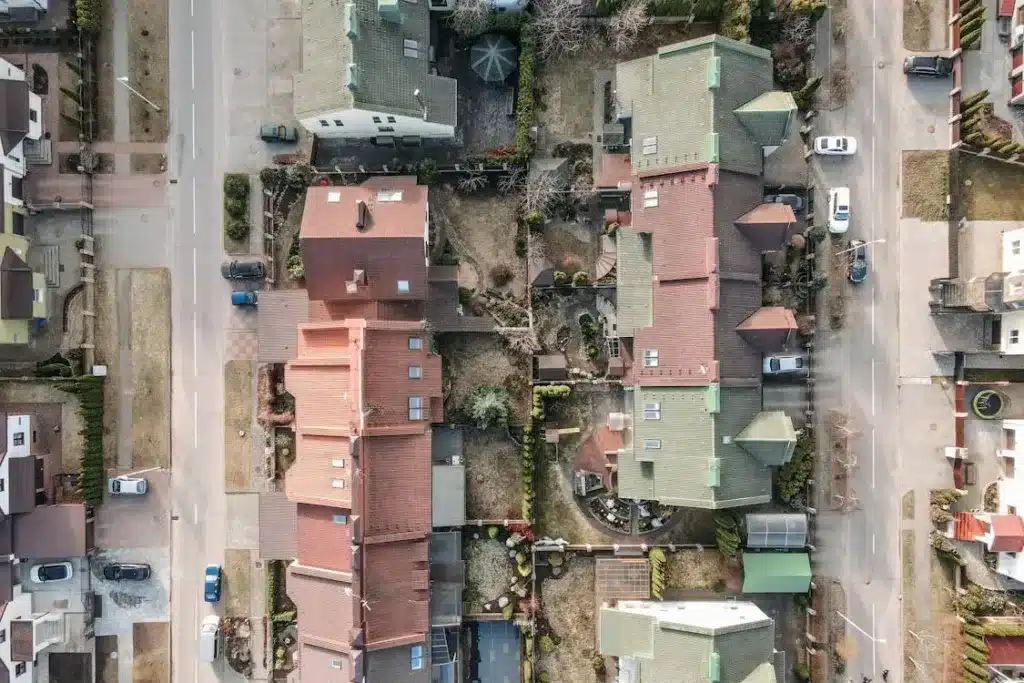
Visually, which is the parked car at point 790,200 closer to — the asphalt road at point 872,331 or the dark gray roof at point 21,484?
the asphalt road at point 872,331

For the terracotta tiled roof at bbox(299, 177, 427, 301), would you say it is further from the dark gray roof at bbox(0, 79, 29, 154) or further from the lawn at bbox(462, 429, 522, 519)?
the dark gray roof at bbox(0, 79, 29, 154)

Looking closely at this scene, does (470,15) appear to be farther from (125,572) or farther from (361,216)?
(125,572)

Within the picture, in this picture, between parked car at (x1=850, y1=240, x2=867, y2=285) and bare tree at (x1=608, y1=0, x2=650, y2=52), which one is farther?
parked car at (x1=850, y1=240, x2=867, y2=285)

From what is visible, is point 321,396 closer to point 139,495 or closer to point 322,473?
point 322,473

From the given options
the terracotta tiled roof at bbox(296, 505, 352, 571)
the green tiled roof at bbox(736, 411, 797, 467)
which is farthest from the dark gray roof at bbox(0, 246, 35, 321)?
the green tiled roof at bbox(736, 411, 797, 467)

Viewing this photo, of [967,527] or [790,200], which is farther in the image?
[790,200]

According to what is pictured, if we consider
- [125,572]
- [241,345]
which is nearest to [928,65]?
[241,345]

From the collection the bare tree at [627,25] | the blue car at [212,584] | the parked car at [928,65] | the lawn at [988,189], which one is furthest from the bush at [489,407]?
the parked car at [928,65]
